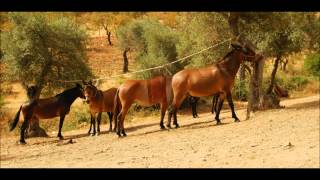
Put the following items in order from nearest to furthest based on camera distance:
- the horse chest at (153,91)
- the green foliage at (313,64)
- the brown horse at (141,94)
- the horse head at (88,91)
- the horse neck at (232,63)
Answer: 1. the brown horse at (141,94)
2. the horse chest at (153,91)
3. the horse neck at (232,63)
4. the horse head at (88,91)
5. the green foliage at (313,64)

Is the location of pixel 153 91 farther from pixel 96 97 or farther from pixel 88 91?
pixel 96 97

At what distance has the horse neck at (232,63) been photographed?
14688mm

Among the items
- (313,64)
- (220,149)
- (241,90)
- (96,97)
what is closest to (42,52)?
(96,97)

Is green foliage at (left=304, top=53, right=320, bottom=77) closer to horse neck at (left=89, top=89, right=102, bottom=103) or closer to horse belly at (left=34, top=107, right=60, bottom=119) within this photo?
horse neck at (left=89, top=89, right=102, bottom=103)

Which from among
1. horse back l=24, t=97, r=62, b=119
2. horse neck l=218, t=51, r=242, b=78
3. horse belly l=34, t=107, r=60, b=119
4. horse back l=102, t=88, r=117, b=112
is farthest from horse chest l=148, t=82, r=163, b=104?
horse belly l=34, t=107, r=60, b=119

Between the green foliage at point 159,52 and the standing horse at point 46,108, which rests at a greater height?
the green foliage at point 159,52

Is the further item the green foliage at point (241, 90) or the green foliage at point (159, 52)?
the green foliage at point (159, 52)

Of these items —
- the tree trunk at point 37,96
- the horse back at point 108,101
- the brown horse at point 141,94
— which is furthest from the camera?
the tree trunk at point 37,96

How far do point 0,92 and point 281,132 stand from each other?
19057 millimetres

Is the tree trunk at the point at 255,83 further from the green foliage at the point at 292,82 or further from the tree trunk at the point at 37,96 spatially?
the green foliage at the point at 292,82

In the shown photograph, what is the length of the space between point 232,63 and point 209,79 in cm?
87

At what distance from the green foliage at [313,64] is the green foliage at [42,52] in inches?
757

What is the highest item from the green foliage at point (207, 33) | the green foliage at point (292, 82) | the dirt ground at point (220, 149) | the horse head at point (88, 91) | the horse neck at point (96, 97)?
the green foliage at point (207, 33)

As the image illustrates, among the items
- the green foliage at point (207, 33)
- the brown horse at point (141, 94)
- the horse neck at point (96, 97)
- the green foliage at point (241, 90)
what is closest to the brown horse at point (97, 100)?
the horse neck at point (96, 97)
